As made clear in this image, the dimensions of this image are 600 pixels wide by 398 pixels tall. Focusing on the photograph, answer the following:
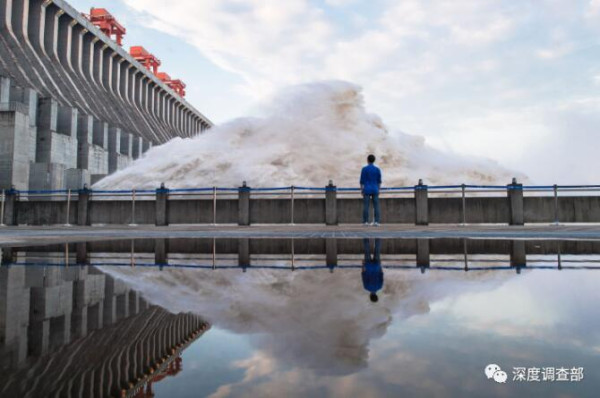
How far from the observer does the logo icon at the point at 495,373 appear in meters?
1.09

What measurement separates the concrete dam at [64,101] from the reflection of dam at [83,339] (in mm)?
26465

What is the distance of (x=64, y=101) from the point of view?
113 ft

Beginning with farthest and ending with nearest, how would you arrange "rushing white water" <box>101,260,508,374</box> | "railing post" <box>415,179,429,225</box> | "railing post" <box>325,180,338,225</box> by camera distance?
"railing post" <box>325,180,338,225</box>
"railing post" <box>415,179,429,225</box>
"rushing white water" <box>101,260,508,374</box>

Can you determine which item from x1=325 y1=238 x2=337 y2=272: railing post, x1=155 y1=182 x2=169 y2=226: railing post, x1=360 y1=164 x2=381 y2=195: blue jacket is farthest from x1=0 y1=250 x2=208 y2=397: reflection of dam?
x1=155 y1=182 x2=169 y2=226: railing post

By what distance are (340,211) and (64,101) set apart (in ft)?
94.1

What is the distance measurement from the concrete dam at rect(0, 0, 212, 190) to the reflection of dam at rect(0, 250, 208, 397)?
2646cm

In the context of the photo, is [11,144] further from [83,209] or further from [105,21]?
[105,21]

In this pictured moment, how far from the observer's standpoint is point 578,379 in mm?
1090

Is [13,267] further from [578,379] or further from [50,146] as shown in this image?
[50,146]

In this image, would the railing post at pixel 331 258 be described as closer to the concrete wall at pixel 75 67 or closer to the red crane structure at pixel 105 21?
the concrete wall at pixel 75 67

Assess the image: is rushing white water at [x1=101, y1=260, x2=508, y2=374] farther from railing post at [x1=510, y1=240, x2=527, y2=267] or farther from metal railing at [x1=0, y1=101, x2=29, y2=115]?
metal railing at [x1=0, y1=101, x2=29, y2=115]

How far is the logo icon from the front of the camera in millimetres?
1091

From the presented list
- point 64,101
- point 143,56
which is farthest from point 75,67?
point 143,56

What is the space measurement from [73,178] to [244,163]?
1230cm
